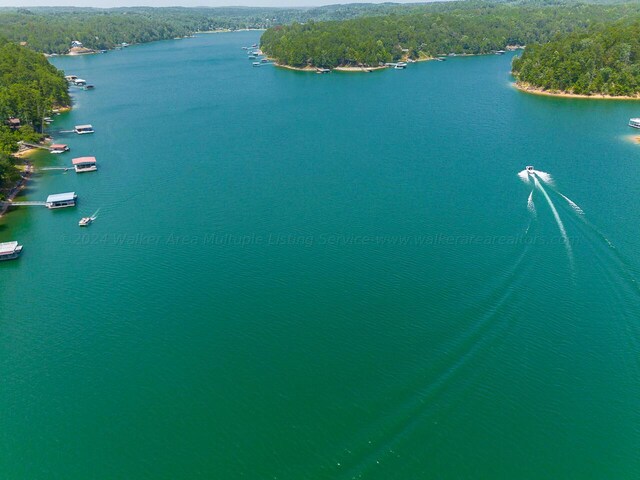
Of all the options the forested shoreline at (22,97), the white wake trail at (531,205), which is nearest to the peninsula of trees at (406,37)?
the forested shoreline at (22,97)

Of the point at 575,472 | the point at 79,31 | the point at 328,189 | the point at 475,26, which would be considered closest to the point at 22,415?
the point at 575,472

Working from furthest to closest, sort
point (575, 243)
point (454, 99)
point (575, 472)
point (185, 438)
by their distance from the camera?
point (454, 99) → point (575, 243) → point (185, 438) → point (575, 472)

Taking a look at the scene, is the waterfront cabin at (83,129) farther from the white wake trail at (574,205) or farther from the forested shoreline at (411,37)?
the forested shoreline at (411,37)

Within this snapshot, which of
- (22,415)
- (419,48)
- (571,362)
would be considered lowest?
(22,415)

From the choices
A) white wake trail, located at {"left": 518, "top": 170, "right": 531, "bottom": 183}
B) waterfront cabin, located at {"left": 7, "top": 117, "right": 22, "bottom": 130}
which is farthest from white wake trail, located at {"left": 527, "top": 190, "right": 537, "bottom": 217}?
waterfront cabin, located at {"left": 7, "top": 117, "right": 22, "bottom": 130}

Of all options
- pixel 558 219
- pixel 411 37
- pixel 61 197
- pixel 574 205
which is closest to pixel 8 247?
pixel 61 197

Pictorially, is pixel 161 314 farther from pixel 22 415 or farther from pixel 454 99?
pixel 454 99
